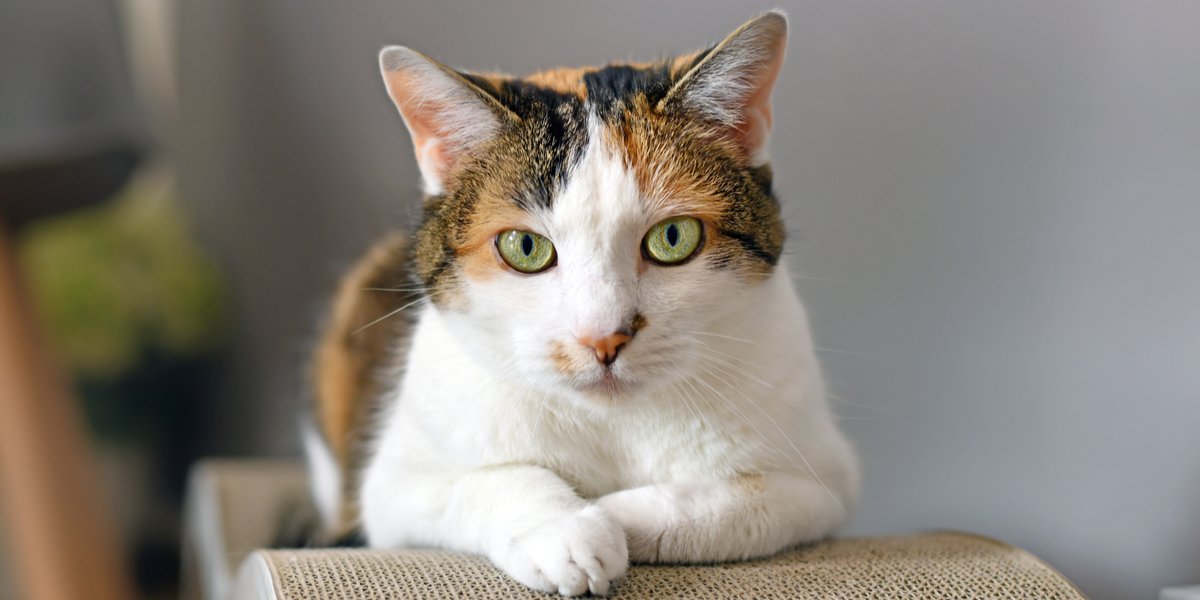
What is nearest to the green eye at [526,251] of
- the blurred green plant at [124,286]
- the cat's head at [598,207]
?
the cat's head at [598,207]

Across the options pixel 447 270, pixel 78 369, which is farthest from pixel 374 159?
pixel 447 270

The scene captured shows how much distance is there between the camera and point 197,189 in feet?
12.0

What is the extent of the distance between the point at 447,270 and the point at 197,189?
2.80 m

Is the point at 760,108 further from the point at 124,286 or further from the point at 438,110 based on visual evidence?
the point at 124,286

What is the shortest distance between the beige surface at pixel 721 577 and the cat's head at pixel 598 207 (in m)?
A: 0.22

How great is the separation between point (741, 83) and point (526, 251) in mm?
310

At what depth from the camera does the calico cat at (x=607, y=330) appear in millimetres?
1060

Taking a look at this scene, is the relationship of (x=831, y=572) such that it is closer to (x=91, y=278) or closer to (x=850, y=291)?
(x=850, y=291)

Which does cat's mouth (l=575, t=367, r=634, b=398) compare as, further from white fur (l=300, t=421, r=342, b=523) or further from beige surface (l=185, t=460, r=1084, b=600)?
white fur (l=300, t=421, r=342, b=523)

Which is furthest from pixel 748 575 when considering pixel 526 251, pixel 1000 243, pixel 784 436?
pixel 1000 243

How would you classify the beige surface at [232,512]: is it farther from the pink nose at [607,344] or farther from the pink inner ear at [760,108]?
the pink inner ear at [760,108]

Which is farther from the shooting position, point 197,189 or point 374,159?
point 197,189

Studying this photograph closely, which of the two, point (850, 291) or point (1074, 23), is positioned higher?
point (1074, 23)

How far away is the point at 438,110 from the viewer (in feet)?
3.89
